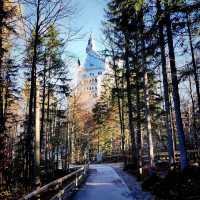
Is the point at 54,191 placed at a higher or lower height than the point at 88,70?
lower

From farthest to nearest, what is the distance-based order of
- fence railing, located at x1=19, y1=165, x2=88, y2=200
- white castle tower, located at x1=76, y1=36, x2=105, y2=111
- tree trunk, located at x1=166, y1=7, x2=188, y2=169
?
white castle tower, located at x1=76, y1=36, x2=105, y2=111, tree trunk, located at x1=166, y1=7, x2=188, y2=169, fence railing, located at x1=19, y1=165, x2=88, y2=200

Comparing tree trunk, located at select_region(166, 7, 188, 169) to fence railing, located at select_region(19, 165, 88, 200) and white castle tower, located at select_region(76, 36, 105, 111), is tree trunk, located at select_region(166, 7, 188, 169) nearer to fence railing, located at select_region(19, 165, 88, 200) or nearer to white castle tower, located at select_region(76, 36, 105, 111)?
fence railing, located at select_region(19, 165, 88, 200)

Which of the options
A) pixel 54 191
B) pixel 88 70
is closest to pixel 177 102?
pixel 54 191

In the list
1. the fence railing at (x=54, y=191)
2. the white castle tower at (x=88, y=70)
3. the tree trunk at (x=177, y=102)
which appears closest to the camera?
the fence railing at (x=54, y=191)

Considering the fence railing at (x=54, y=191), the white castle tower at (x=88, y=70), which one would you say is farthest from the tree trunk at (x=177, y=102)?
the white castle tower at (x=88, y=70)

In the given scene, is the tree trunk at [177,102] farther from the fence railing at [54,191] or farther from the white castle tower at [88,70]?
the white castle tower at [88,70]

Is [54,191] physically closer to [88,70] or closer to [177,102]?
[177,102]

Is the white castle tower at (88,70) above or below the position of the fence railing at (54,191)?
above

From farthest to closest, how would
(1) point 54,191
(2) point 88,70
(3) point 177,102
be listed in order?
1. (2) point 88,70
2. (1) point 54,191
3. (3) point 177,102

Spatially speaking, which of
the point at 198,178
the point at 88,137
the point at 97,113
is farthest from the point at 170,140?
the point at 88,137

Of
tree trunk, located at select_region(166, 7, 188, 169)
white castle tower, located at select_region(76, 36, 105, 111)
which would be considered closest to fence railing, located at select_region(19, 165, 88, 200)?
tree trunk, located at select_region(166, 7, 188, 169)

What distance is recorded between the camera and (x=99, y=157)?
6562 centimetres

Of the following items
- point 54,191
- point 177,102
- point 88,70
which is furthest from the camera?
point 88,70

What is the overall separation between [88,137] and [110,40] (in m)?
46.8
